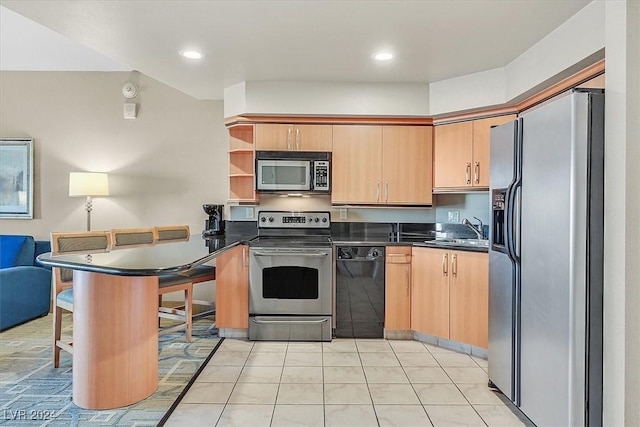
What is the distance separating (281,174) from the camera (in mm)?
3561

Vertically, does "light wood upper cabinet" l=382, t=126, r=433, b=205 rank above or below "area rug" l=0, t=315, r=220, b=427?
above

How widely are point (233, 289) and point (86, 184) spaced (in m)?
1.87

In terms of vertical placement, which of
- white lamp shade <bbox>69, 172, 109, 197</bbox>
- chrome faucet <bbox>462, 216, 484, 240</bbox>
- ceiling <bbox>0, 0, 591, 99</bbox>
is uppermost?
ceiling <bbox>0, 0, 591, 99</bbox>

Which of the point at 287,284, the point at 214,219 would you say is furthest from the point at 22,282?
the point at 287,284

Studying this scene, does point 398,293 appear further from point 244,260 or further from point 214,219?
point 214,219

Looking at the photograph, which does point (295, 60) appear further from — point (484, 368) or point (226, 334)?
point (484, 368)

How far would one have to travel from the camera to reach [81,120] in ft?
13.8

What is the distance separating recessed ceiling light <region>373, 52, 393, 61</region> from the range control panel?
5.15 feet

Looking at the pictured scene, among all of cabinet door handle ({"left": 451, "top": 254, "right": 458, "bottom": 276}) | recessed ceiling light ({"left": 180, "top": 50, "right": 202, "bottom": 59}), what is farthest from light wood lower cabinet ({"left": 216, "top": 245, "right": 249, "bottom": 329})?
cabinet door handle ({"left": 451, "top": 254, "right": 458, "bottom": 276})

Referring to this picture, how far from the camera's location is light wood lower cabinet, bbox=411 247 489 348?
2.98m

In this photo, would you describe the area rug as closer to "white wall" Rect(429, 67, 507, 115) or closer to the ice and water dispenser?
the ice and water dispenser

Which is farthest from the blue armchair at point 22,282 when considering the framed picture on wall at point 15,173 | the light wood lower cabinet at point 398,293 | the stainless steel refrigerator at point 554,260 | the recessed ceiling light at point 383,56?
the stainless steel refrigerator at point 554,260

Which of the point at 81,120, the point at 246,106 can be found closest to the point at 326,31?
the point at 246,106

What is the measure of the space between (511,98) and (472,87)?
353mm
